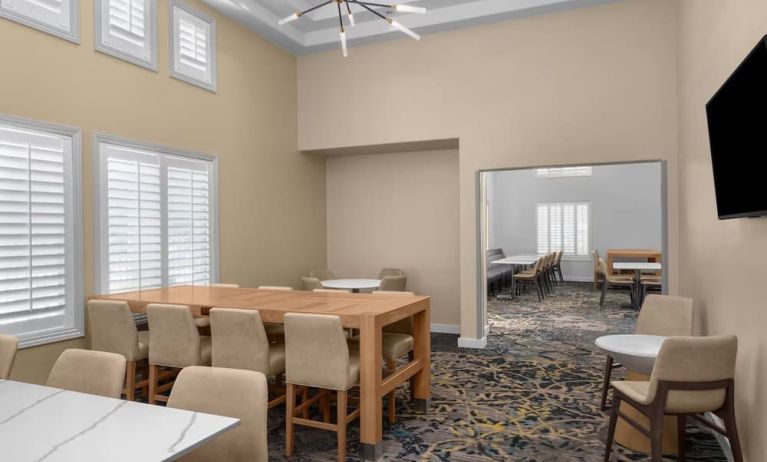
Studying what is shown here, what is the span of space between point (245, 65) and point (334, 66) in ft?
4.57

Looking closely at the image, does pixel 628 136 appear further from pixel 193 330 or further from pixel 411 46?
pixel 193 330

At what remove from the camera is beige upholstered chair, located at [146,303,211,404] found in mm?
3834

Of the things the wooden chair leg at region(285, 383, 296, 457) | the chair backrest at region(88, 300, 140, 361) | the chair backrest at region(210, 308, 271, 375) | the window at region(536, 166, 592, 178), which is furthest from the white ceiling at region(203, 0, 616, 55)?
the window at region(536, 166, 592, 178)

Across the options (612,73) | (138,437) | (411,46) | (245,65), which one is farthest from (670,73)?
(138,437)

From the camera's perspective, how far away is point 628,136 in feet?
18.7

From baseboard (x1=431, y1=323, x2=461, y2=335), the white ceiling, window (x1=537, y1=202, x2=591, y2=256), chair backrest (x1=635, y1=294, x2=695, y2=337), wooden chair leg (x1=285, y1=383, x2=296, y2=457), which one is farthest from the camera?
window (x1=537, y1=202, x2=591, y2=256)

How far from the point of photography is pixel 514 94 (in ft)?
20.4

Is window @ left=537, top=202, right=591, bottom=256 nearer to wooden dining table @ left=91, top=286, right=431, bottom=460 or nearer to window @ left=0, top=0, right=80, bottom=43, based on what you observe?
wooden dining table @ left=91, top=286, right=431, bottom=460

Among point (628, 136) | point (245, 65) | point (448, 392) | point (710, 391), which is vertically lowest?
point (448, 392)

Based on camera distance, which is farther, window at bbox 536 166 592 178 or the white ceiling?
window at bbox 536 166 592 178

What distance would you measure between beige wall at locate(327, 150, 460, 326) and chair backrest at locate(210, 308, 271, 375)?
4.27 meters

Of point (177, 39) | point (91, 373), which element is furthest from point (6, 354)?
point (177, 39)

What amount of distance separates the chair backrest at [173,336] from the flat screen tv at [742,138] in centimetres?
369

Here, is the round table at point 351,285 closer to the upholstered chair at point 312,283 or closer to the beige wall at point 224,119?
the upholstered chair at point 312,283
